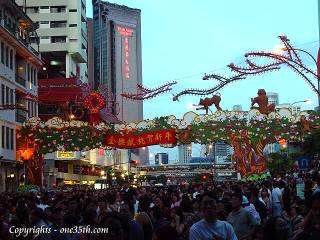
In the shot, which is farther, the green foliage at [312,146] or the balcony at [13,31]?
the green foliage at [312,146]

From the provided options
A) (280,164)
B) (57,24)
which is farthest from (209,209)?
(280,164)

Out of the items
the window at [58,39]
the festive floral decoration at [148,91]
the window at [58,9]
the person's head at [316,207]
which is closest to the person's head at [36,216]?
the person's head at [316,207]

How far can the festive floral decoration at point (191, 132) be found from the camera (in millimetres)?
29984

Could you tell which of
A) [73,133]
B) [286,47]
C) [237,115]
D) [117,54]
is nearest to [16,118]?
[73,133]

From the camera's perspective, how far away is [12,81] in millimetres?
44375

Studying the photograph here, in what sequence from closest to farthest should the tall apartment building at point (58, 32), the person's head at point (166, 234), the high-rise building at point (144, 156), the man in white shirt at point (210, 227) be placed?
the person's head at point (166, 234) → the man in white shirt at point (210, 227) → the tall apartment building at point (58, 32) → the high-rise building at point (144, 156)

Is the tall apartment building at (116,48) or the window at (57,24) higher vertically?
the tall apartment building at (116,48)

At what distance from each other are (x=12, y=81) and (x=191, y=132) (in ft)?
59.5

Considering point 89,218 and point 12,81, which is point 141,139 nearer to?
point 12,81

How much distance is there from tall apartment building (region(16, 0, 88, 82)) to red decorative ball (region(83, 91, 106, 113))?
52634 millimetres

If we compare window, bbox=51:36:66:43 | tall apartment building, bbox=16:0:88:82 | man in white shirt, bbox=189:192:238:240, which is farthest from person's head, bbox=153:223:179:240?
window, bbox=51:36:66:43

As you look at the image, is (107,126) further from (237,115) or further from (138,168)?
(138,168)

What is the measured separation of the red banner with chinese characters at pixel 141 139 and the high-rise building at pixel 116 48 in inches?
4559

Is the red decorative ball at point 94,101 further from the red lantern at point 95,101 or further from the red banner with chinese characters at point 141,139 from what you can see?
the red banner with chinese characters at point 141,139
